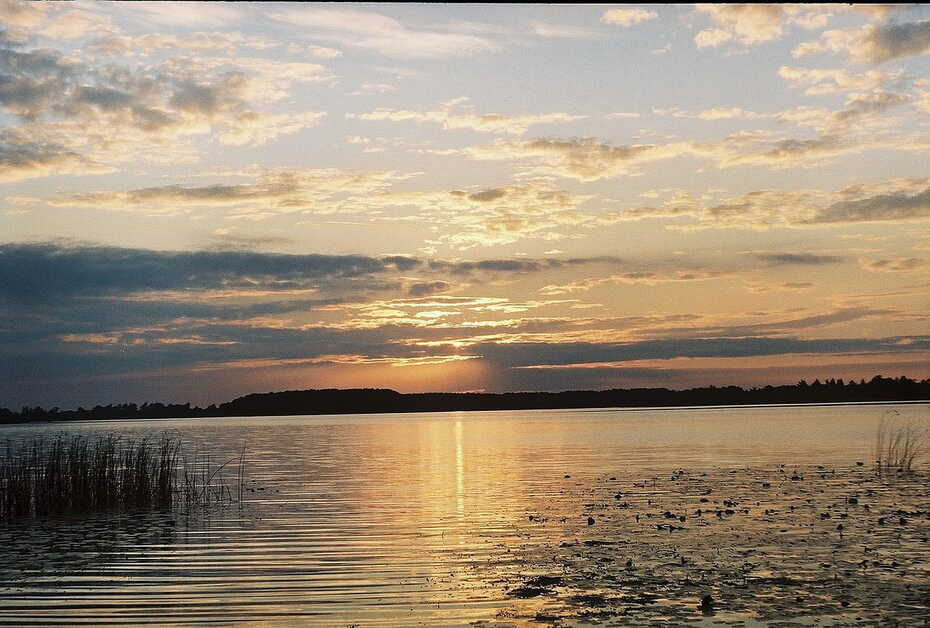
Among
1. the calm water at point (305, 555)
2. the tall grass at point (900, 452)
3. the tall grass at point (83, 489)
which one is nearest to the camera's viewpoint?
the calm water at point (305, 555)

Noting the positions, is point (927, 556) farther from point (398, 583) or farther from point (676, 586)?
point (398, 583)

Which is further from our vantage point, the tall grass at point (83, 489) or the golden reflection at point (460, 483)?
the golden reflection at point (460, 483)

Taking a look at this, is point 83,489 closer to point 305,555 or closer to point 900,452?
point 305,555

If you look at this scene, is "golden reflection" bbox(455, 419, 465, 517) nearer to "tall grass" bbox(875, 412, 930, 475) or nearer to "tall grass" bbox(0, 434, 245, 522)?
"tall grass" bbox(0, 434, 245, 522)

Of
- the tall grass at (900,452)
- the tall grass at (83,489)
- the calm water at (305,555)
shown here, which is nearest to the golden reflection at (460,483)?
the calm water at (305,555)

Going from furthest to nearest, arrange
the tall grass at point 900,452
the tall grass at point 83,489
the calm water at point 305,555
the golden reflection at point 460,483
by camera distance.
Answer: the tall grass at point 900,452, the golden reflection at point 460,483, the tall grass at point 83,489, the calm water at point 305,555

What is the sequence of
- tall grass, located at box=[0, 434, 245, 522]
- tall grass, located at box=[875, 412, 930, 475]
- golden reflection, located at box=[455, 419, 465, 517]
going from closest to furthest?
tall grass, located at box=[0, 434, 245, 522], golden reflection, located at box=[455, 419, 465, 517], tall grass, located at box=[875, 412, 930, 475]

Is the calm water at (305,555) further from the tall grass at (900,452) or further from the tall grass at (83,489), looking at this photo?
the tall grass at (900,452)

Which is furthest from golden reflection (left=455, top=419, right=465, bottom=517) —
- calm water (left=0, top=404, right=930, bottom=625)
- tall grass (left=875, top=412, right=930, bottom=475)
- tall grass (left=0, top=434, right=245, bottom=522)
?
tall grass (left=875, top=412, right=930, bottom=475)

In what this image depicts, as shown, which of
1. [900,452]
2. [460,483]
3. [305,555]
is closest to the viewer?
[305,555]

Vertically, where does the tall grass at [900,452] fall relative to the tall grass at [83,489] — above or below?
below

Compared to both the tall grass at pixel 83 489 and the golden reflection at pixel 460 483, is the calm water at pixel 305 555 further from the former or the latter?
the tall grass at pixel 83 489

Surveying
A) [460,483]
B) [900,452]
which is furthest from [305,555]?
[900,452]

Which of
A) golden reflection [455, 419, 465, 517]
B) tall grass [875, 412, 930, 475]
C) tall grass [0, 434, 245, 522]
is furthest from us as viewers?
tall grass [875, 412, 930, 475]
